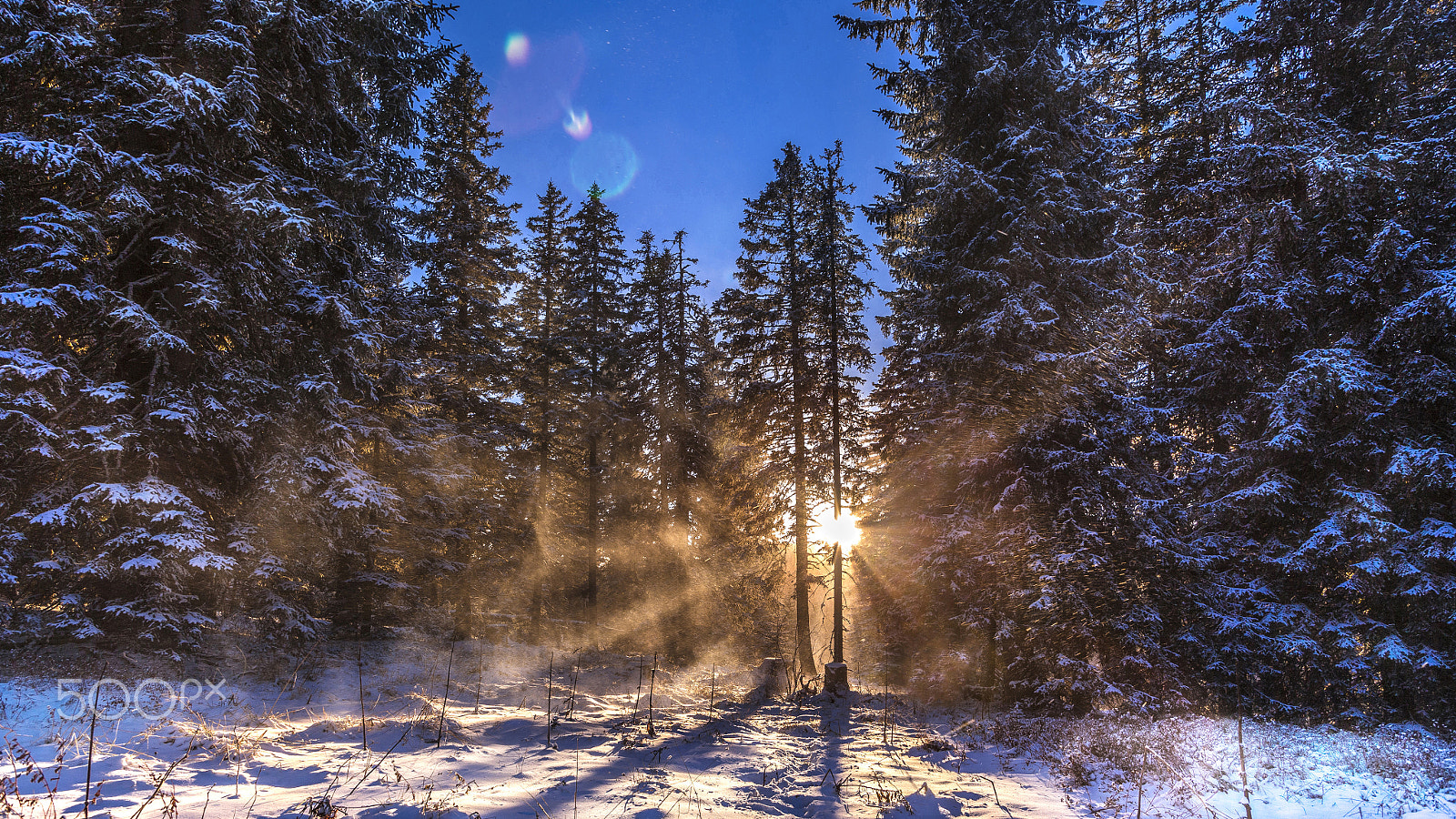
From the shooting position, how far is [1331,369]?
9539 millimetres

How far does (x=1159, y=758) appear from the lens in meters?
7.79

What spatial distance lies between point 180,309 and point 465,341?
9170mm

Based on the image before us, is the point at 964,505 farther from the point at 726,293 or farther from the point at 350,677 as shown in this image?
A: the point at 350,677

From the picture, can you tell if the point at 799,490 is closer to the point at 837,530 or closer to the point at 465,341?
the point at 837,530

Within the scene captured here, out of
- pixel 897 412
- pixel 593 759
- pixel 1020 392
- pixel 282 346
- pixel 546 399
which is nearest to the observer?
pixel 593 759

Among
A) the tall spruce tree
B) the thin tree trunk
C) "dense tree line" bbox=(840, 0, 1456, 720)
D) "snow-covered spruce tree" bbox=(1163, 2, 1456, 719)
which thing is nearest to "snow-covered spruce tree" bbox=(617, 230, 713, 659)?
the tall spruce tree

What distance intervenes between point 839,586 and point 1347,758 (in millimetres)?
9998

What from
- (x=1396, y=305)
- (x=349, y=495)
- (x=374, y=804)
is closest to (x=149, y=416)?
(x=349, y=495)

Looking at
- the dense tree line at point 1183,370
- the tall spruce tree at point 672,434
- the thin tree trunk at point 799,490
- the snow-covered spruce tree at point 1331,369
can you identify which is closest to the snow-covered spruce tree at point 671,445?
the tall spruce tree at point 672,434

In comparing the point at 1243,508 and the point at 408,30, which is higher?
the point at 408,30

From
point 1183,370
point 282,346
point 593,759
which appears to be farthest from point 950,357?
point 282,346

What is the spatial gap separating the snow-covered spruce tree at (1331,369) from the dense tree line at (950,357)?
6 cm

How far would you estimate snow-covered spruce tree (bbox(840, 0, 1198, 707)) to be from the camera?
10.6 meters

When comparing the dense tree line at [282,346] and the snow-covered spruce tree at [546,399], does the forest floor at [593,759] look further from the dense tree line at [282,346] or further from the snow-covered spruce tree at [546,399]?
the snow-covered spruce tree at [546,399]
